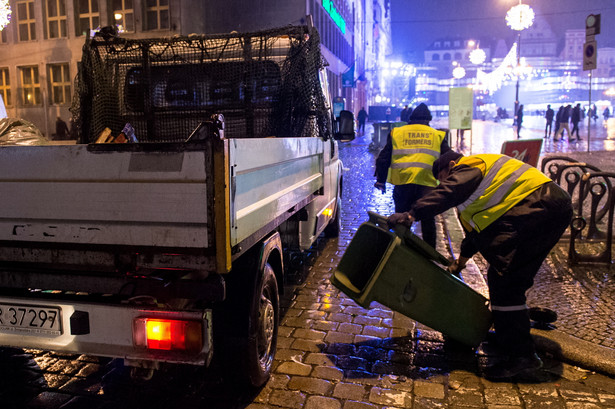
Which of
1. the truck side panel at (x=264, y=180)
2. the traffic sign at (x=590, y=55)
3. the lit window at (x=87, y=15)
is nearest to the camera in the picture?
the truck side panel at (x=264, y=180)

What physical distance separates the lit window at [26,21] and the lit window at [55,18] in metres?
0.97

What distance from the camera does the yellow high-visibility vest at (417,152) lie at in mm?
5785

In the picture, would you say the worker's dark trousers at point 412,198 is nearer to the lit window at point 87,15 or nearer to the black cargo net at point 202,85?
the black cargo net at point 202,85

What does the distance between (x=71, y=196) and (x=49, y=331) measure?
758 millimetres

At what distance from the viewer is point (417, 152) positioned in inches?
229

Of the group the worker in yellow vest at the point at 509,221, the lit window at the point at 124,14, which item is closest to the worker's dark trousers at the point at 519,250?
the worker in yellow vest at the point at 509,221

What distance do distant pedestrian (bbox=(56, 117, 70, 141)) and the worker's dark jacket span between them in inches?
1039

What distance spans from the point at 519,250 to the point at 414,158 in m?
2.50

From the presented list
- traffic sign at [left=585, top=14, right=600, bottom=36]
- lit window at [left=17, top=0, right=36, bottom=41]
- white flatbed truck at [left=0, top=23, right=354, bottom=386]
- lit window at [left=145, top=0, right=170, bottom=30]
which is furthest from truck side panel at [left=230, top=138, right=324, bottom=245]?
lit window at [left=17, top=0, right=36, bottom=41]

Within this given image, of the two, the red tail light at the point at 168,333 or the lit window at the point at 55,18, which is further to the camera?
the lit window at the point at 55,18

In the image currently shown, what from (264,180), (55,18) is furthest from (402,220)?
(55,18)

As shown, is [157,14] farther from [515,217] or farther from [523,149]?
[515,217]

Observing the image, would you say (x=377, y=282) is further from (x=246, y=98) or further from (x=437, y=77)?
(x=437, y=77)

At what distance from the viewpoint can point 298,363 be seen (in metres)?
3.72
